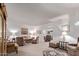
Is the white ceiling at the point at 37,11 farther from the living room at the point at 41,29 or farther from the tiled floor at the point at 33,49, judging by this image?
the tiled floor at the point at 33,49

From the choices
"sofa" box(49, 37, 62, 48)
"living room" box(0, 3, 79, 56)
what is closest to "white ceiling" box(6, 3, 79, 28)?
"living room" box(0, 3, 79, 56)

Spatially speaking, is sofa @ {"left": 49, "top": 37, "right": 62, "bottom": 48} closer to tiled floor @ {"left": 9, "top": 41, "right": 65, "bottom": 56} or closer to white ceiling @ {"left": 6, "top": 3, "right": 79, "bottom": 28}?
tiled floor @ {"left": 9, "top": 41, "right": 65, "bottom": 56}

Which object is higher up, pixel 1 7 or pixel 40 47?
pixel 1 7

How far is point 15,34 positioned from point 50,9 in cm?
72

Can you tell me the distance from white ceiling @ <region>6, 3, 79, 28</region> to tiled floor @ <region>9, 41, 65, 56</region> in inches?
14.4

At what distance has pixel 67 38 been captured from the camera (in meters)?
2.16

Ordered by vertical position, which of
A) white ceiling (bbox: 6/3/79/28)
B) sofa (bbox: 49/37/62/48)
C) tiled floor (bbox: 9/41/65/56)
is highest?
white ceiling (bbox: 6/3/79/28)

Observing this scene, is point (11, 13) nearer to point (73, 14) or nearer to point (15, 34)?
point (15, 34)

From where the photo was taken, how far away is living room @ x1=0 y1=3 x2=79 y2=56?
2154 millimetres

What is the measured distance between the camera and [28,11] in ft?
7.12

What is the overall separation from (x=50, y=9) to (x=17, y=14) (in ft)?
1.84

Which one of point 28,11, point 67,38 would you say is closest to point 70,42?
point 67,38

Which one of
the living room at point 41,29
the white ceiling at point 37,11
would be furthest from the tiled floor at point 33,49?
the white ceiling at point 37,11

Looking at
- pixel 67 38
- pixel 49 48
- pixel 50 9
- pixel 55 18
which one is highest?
pixel 50 9
